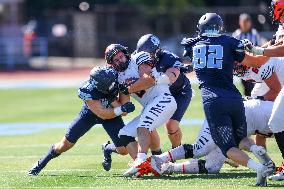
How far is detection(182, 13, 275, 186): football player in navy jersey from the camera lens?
32.2 feet

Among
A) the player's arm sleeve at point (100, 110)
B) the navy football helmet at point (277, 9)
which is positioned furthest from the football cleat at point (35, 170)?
the navy football helmet at point (277, 9)

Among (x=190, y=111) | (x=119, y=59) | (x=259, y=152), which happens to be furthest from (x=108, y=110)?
(x=190, y=111)

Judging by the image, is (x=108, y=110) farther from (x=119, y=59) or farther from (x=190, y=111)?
(x=190, y=111)

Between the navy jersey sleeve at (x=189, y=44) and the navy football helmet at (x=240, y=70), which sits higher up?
the navy jersey sleeve at (x=189, y=44)

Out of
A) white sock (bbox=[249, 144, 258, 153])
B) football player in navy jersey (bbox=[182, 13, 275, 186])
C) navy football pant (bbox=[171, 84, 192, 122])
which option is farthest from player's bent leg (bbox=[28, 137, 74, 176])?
white sock (bbox=[249, 144, 258, 153])

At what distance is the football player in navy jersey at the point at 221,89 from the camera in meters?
9.82

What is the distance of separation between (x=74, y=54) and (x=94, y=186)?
28.4m

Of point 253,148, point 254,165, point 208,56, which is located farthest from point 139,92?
point 254,165

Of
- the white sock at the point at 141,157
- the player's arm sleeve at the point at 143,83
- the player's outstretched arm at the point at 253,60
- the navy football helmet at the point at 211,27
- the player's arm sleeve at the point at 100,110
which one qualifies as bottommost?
the white sock at the point at 141,157

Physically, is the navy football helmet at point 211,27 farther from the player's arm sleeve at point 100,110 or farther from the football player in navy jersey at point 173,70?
the player's arm sleeve at point 100,110

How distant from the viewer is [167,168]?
1066 centimetres

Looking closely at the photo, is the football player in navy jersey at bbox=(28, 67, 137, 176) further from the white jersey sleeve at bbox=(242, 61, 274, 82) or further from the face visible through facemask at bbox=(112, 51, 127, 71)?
the white jersey sleeve at bbox=(242, 61, 274, 82)

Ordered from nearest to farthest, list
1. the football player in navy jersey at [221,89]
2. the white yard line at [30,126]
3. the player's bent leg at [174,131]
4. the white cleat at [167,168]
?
the football player in navy jersey at [221,89] → the white cleat at [167,168] → the player's bent leg at [174,131] → the white yard line at [30,126]

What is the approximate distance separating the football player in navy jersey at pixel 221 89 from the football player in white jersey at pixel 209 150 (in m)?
0.67
